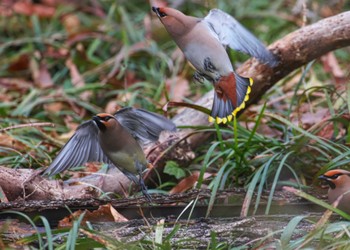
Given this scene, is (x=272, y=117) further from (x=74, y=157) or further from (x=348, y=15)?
(x=74, y=157)

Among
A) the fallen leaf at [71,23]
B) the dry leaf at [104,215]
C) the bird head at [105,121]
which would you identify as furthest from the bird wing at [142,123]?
the fallen leaf at [71,23]

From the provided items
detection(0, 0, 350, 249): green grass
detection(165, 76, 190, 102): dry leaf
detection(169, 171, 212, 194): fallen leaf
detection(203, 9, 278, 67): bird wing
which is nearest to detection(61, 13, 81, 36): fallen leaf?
detection(0, 0, 350, 249): green grass

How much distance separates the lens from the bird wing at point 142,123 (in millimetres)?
4297

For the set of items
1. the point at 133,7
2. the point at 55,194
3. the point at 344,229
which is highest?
the point at 133,7

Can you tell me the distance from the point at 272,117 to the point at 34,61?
343 centimetres

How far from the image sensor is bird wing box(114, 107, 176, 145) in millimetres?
4297

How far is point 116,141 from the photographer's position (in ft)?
13.9

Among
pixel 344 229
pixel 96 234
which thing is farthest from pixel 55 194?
pixel 344 229

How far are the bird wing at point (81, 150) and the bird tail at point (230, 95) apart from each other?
0.66 meters

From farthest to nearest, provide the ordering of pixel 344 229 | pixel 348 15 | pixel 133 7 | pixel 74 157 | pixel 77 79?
pixel 133 7
pixel 77 79
pixel 348 15
pixel 74 157
pixel 344 229

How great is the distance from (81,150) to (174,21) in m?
0.87

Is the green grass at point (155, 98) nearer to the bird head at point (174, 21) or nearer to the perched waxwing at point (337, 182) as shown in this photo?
the perched waxwing at point (337, 182)

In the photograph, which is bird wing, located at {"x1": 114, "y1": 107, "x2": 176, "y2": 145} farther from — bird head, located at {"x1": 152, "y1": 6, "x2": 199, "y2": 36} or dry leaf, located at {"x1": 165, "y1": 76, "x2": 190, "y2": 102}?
dry leaf, located at {"x1": 165, "y1": 76, "x2": 190, "y2": 102}

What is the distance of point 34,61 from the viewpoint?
798cm
